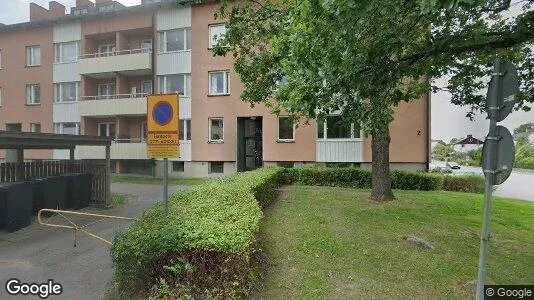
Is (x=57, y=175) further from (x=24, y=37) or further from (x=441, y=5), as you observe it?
(x=24, y=37)

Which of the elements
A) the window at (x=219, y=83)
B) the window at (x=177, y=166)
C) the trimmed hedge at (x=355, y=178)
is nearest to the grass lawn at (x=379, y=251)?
the trimmed hedge at (x=355, y=178)

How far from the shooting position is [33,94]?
26.0 meters

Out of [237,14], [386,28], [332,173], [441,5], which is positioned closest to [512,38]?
[386,28]

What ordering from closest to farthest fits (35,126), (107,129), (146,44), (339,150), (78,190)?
(78,190) → (339,150) → (146,44) → (107,129) → (35,126)

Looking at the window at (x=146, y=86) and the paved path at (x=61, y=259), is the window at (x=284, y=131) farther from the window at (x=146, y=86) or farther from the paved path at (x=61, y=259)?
the paved path at (x=61, y=259)

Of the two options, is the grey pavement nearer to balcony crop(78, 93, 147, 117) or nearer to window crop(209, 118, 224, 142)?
window crop(209, 118, 224, 142)

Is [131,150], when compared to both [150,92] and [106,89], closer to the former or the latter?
[150,92]

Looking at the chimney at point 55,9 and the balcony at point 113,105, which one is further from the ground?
the chimney at point 55,9

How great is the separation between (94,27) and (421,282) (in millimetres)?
25707

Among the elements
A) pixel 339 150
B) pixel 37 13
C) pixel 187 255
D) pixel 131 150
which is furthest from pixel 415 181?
pixel 37 13

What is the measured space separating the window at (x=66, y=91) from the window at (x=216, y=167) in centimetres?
1158

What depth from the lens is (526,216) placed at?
10797 mm

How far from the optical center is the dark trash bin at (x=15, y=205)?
8.23 meters

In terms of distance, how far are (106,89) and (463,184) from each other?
75.2 ft
